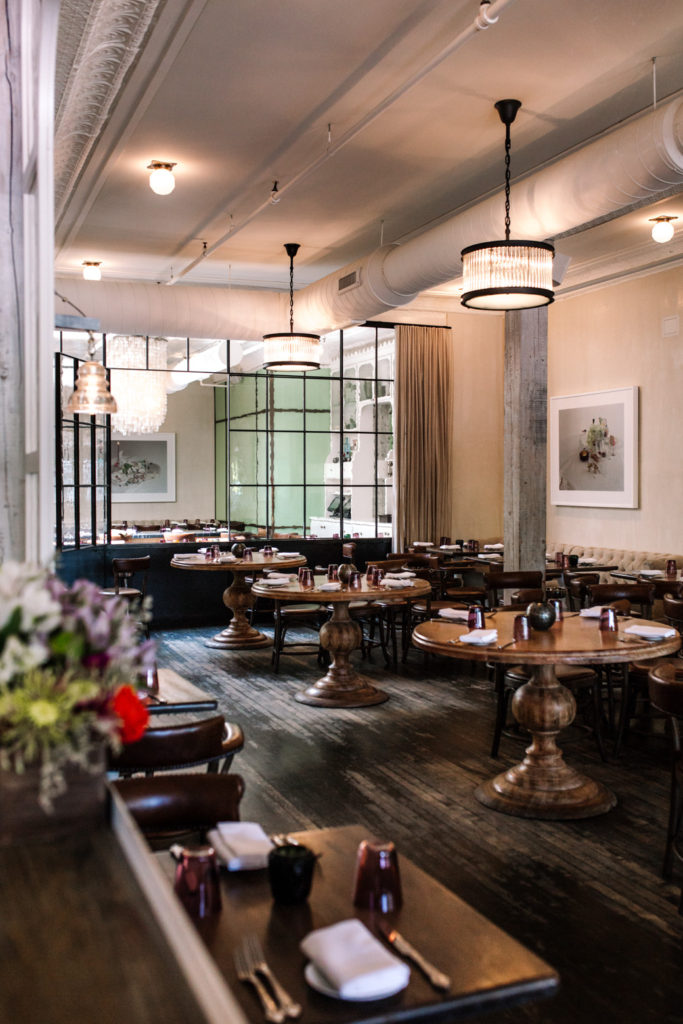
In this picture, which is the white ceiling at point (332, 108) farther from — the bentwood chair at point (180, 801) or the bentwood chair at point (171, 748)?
the bentwood chair at point (180, 801)

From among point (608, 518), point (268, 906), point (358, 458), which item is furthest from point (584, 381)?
point (268, 906)

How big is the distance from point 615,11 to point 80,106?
8.91ft

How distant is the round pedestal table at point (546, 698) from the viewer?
4258 millimetres

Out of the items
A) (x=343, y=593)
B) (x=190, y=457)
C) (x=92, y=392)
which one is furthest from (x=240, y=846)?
(x=190, y=457)

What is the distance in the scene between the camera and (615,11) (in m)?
4.70

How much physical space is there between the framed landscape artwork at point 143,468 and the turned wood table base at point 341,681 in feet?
32.4

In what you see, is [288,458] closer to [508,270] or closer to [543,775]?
[508,270]

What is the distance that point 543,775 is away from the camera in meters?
4.69

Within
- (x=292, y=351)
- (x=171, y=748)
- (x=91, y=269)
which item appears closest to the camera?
(x=171, y=748)

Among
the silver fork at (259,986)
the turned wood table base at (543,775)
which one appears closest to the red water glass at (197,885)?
the silver fork at (259,986)

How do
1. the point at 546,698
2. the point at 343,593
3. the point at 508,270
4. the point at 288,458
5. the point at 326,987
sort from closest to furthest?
the point at 326,987
the point at 546,698
the point at 508,270
the point at 343,593
the point at 288,458

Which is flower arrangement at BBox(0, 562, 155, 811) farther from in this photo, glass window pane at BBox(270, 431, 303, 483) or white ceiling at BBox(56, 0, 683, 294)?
Result: glass window pane at BBox(270, 431, 303, 483)

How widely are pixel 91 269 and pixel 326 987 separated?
953 centimetres

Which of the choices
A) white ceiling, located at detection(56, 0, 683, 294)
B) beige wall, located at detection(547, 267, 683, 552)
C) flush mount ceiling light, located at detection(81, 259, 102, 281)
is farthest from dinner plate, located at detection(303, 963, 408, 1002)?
flush mount ceiling light, located at detection(81, 259, 102, 281)
